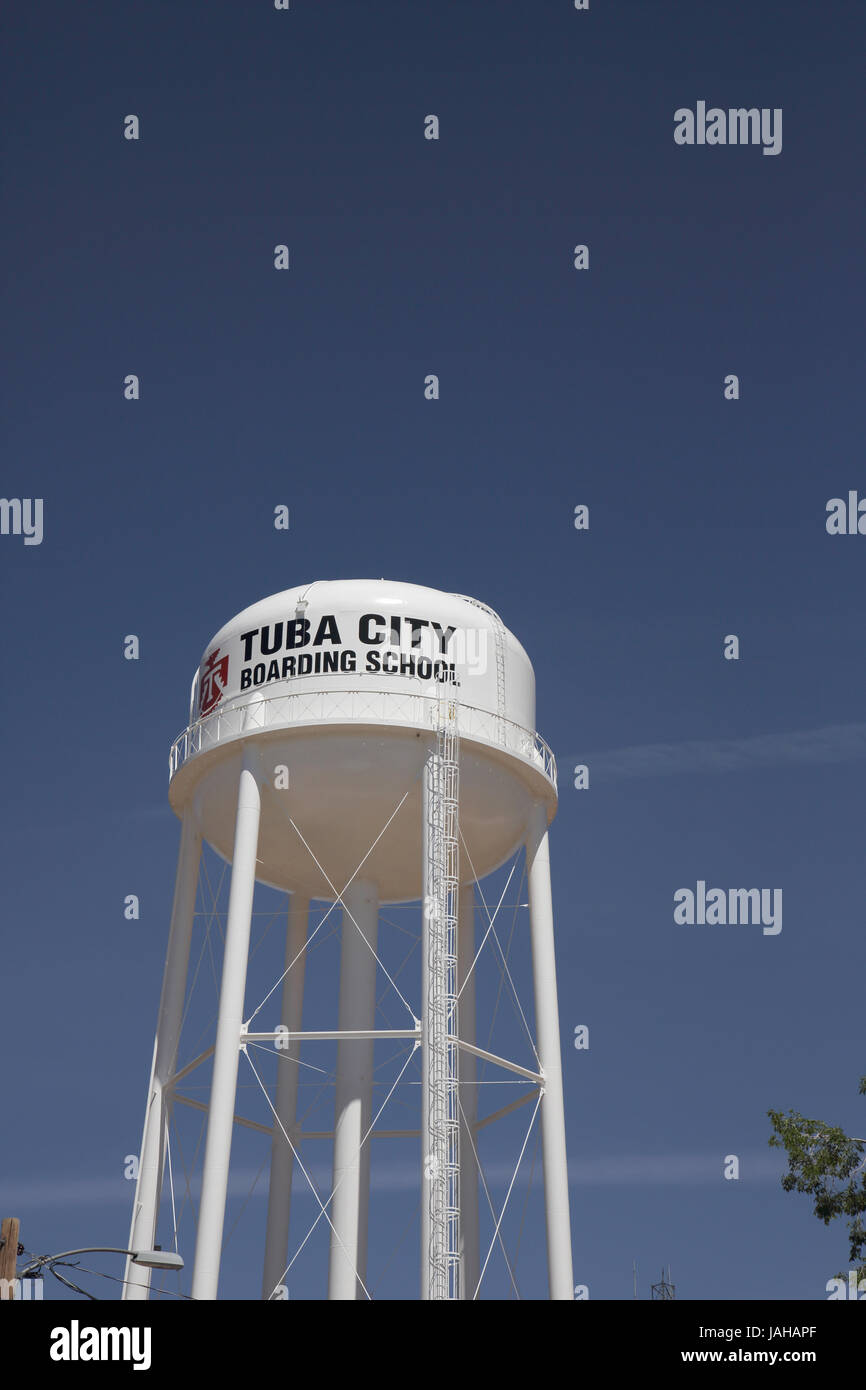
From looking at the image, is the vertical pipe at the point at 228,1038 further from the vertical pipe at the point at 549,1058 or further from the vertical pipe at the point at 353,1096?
the vertical pipe at the point at 549,1058

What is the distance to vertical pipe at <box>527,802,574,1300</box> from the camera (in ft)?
90.7

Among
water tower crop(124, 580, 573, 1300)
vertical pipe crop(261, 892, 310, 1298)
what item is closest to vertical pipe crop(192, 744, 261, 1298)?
water tower crop(124, 580, 573, 1300)

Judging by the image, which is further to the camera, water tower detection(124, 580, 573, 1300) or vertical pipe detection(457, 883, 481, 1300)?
vertical pipe detection(457, 883, 481, 1300)

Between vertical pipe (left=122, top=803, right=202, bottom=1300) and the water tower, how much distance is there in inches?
1.4

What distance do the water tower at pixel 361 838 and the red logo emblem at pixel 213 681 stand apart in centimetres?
4

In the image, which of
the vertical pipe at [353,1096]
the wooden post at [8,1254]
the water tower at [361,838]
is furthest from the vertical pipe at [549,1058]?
the wooden post at [8,1254]

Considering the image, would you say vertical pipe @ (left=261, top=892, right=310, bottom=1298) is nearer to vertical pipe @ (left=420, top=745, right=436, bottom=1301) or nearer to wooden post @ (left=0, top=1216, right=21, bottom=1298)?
vertical pipe @ (left=420, top=745, right=436, bottom=1301)

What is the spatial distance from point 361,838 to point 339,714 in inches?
111

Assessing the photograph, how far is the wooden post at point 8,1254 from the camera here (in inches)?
732

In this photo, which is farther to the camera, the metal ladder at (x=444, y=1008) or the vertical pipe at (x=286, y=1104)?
the vertical pipe at (x=286, y=1104)

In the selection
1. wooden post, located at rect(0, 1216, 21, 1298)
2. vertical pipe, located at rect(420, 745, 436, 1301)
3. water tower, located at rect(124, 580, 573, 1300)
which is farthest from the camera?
water tower, located at rect(124, 580, 573, 1300)

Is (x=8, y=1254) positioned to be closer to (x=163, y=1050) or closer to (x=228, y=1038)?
(x=228, y=1038)
